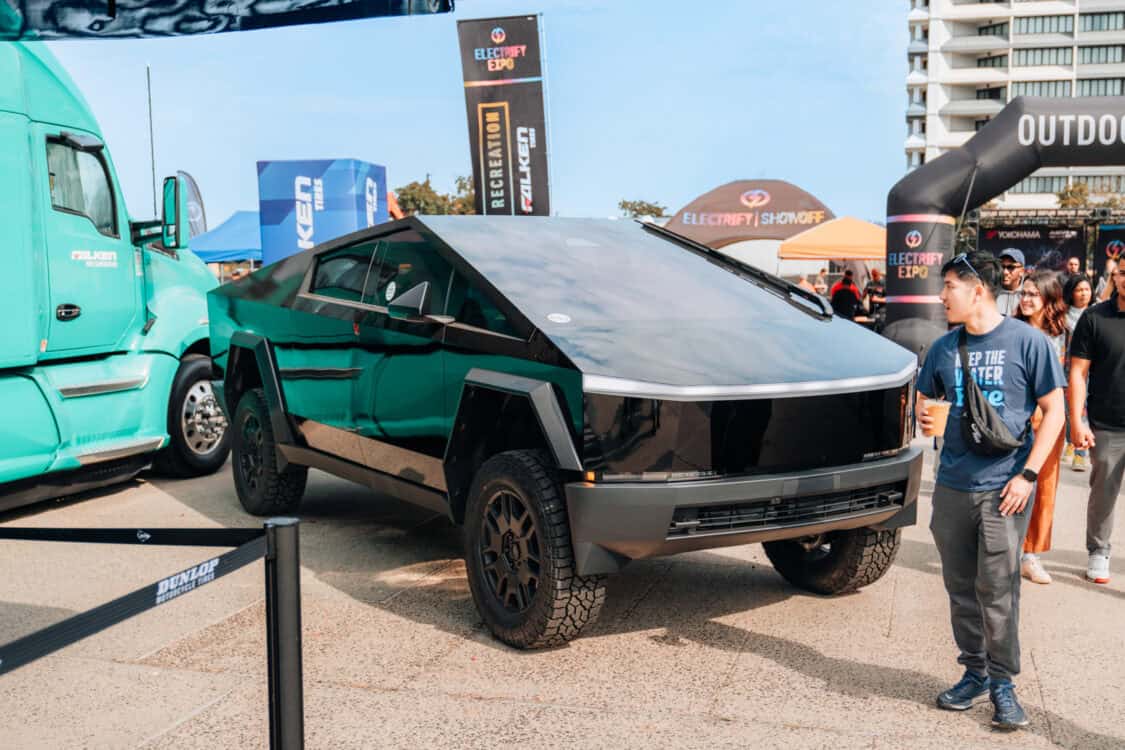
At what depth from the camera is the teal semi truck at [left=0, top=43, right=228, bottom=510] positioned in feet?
22.7

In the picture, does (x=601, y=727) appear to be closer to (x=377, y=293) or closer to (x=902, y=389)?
(x=902, y=389)

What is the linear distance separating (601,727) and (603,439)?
1.00 meters

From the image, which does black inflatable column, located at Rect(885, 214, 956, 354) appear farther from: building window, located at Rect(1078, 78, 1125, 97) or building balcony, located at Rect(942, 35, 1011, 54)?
building balcony, located at Rect(942, 35, 1011, 54)

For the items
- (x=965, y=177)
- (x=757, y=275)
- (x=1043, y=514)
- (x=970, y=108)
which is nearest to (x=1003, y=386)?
(x=757, y=275)

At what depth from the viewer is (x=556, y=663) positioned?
4.48 metres

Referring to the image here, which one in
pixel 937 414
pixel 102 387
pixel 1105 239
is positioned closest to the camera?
pixel 937 414

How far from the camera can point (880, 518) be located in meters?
4.71

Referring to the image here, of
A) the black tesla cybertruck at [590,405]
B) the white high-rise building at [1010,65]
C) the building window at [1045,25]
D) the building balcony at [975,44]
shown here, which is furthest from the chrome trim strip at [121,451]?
the building window at [1045,25]

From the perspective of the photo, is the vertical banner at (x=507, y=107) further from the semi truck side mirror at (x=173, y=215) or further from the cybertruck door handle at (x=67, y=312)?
the cybertruck door handle at (x=67, y=312)

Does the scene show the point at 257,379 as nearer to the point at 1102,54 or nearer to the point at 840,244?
the point at 840,244

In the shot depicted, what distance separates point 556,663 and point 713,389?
4.13 feet

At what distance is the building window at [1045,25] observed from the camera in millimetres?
88562

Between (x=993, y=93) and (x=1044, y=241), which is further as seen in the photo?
(x=993, y=93)

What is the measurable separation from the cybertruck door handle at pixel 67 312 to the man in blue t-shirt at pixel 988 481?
18.1 feet
